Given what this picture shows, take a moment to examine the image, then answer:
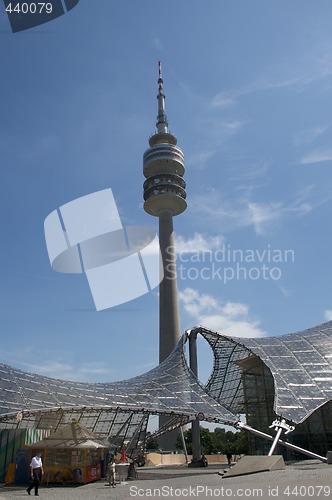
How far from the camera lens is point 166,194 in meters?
82.4

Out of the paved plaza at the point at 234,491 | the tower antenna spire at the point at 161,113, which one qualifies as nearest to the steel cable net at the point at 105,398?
the paved plaza at the point at 234,491

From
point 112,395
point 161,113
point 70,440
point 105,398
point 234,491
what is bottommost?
point 234,491

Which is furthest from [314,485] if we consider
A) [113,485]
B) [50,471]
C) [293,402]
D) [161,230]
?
[161,230]

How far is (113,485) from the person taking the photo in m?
18.8

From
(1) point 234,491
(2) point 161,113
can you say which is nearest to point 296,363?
(1) point 234,491

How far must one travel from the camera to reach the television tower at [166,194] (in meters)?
76.5

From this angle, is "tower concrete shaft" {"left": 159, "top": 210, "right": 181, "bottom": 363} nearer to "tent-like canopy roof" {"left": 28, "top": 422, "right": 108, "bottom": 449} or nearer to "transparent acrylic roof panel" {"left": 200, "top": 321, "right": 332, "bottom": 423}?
"transparent acrylic roof panel" {"left": 200, "top": 321, "right": 332, "bottom": 423}

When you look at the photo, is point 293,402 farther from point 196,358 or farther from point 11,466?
point 11,466

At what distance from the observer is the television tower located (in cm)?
7650

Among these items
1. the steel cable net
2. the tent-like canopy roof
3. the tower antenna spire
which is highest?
the tower antenna spire

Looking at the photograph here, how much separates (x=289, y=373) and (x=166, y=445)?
47.2m

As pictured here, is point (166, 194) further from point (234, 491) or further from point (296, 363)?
point (234, 491)

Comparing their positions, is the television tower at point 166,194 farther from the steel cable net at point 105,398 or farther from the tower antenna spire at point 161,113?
the steel cable net at point 105,398

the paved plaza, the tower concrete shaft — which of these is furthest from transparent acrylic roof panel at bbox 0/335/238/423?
the tower concrete shaft
